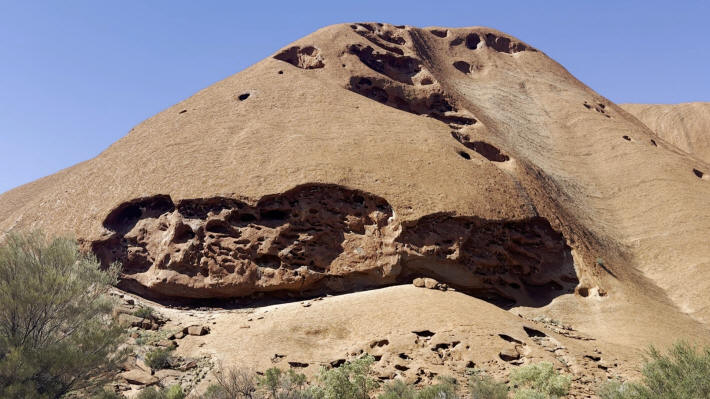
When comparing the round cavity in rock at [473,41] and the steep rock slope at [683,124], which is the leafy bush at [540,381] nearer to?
the round cavity in rock at [473,41]

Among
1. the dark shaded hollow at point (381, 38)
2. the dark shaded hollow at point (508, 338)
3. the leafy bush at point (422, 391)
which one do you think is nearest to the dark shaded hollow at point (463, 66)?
the dark shaded hollow at point (381, 38)

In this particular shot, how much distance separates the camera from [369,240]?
18.6m

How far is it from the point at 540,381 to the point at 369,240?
760cm

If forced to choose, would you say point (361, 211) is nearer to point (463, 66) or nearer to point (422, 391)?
point (422, 391)

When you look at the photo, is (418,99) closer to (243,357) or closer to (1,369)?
(243,357)

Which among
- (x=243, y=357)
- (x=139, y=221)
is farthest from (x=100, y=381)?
(x=139, y=221)

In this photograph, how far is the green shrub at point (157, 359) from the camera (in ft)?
46.1

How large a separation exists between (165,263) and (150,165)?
16.3 ft

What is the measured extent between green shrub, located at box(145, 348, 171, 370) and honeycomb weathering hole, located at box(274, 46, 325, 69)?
2043 centimetres

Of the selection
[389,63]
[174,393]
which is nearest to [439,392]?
[174,393]

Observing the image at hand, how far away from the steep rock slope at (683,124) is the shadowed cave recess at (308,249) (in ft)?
143

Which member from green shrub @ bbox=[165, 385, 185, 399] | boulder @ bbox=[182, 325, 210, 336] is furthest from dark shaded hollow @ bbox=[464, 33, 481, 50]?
green shrub @ bbox=[165, 385, 185, 399]

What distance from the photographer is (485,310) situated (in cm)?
1642

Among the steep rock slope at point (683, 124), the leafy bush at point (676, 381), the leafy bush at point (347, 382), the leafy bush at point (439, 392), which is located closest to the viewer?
the leafy bush at point (676, 381)
